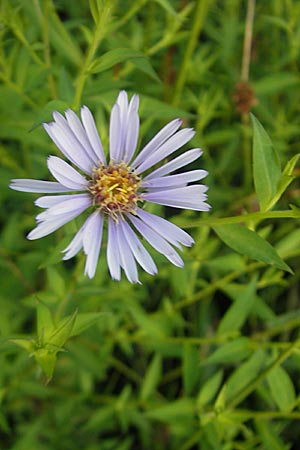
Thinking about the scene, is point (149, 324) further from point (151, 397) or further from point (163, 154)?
point (163, 154)

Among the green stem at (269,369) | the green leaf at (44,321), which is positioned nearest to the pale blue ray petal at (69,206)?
the green leaf at (44,321)

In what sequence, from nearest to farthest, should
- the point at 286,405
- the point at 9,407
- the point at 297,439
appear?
the point at 286,405
the point at 9,407
the point at 297,439

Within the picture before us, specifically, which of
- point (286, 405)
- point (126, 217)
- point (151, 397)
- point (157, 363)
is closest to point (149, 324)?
point (157, 363)

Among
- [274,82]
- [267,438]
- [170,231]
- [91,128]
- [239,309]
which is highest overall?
[274,82]

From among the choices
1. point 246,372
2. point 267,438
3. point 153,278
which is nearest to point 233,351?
point 246,372

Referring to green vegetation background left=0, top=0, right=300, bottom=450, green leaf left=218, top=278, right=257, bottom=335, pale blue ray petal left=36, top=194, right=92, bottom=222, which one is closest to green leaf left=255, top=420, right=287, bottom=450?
green vegetation background left=0, top=0, right=300, bottom=450

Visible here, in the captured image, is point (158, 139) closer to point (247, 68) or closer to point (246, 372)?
point (246, 372)

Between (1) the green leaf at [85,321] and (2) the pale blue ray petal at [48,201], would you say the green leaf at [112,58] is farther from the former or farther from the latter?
(1) the green leaf at [85,321]
